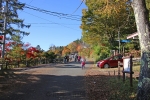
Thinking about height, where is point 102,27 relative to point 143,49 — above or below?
above

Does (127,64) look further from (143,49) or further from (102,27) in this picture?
(102,27)

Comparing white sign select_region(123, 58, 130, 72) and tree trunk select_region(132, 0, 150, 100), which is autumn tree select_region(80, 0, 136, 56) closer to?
white sign select_region(123, 58, 130, 72)

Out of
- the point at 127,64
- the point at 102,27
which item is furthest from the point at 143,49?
the point at 102,27

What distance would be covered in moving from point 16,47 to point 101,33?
14.0 metres

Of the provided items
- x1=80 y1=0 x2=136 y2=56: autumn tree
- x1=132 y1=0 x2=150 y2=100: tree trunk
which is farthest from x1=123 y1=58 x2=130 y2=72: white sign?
x1=80 y1=0 x2=136 y2=56: autumn tree

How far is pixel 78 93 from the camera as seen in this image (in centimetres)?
1060

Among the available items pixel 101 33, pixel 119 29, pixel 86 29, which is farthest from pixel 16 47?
pixel 119 29

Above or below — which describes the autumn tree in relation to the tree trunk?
above

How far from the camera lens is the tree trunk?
7.30 m

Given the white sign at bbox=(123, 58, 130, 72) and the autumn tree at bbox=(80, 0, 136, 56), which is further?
the autumn tree at bbox=(80, 0, 136, 56)

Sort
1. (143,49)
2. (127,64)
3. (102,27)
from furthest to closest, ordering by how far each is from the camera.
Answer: (102,27) < (127,64) < (143,49)

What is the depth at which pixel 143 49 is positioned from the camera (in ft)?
24.7

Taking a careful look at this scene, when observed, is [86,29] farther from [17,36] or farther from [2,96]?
[2,96]

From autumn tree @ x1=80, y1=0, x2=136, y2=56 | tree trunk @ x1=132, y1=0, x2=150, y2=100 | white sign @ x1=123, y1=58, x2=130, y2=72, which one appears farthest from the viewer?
autumn tree @ x1=80, y1=0, x2=136, y2=56
